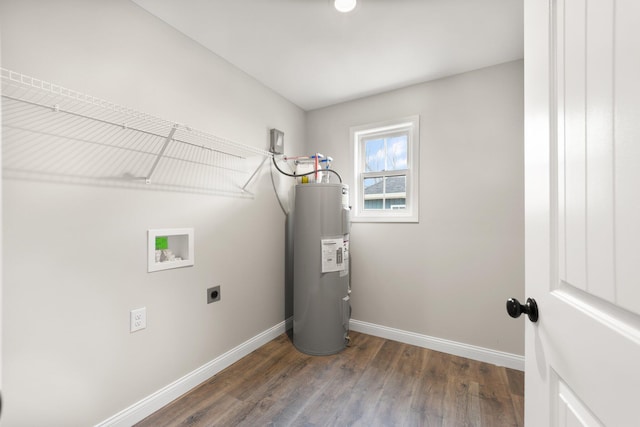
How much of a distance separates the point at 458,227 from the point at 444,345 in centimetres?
99

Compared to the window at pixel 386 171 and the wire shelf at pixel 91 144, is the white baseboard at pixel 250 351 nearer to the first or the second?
the window at pixel 386 171

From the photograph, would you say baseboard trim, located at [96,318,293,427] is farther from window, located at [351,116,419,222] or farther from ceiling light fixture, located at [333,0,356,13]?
ceiling light fixture, located at [333,0,356,13]

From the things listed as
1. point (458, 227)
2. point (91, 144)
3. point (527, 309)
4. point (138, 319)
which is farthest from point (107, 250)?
point (458, 227)

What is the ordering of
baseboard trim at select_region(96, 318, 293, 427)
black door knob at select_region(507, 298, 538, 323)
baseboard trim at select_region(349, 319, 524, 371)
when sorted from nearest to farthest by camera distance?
black door knob at select_region(507, 298, 538, 323) < baseboard trim at select_region(96, 318, 293, 427) < baseboard trim at select_region(349, 319, 524, 371)

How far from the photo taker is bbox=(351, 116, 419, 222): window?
8.07 feet

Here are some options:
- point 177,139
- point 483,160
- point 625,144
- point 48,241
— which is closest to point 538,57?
point 625,144

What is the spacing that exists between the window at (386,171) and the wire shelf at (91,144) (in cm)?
142

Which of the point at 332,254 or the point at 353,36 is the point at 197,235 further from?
the point at 353,36

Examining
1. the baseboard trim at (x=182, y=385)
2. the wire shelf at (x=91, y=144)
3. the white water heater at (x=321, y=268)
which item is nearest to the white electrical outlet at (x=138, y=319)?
the baseboard trim at (x=182, y=385)

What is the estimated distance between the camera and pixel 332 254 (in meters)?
2.24

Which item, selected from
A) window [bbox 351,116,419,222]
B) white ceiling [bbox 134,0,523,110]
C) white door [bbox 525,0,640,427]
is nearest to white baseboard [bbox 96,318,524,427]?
window [bbox 351,116,419,222]

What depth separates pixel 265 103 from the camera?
245 centimetres

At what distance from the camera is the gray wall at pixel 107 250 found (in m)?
1.15

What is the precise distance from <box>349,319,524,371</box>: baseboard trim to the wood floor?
0.05 meters
